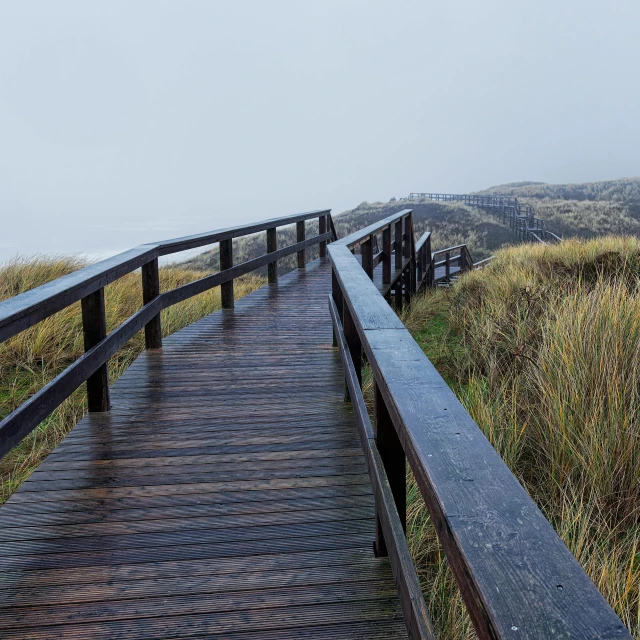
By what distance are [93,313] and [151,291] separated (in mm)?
1363

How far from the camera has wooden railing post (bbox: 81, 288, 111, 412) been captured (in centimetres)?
368

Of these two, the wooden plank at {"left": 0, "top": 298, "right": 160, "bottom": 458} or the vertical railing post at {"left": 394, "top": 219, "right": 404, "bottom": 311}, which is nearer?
the wooden plank at {"left": 0, "top": 298, "right": 160, "bottom": 458}

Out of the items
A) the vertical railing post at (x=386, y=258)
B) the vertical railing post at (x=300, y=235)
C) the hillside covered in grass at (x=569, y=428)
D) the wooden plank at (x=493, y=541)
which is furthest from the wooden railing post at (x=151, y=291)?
the vertical railing post at (x=300, y=235)

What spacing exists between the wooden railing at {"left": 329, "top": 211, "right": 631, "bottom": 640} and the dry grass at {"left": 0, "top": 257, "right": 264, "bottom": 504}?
2609 mm

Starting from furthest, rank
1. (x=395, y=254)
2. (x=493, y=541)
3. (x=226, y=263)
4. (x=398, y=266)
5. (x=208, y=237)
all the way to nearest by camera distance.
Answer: (x=395, y=254) < (x=398, y=266) < (x=226, y=263) < (x=208, y=237) < (x=493, y=541)

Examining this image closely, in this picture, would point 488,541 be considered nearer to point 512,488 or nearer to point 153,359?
point 512,488

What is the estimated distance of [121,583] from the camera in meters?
2.21

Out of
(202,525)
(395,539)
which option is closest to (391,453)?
(395,539)

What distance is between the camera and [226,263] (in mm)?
6754

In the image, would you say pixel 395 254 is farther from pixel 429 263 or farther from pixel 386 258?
pixel 429 263

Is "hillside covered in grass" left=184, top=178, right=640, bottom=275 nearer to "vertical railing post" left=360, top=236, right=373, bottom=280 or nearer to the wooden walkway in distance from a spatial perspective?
"vertical railing post" left=360, top=236, right=373, bottom=280

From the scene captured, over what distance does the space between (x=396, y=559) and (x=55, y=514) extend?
1.63 m

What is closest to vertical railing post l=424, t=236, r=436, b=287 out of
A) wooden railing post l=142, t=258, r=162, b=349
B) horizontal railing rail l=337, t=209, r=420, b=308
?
horizontal railing rail l=337, t=209, r=420, b=308

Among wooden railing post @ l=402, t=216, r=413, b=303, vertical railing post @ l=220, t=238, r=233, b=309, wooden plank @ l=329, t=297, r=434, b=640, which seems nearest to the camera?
wooden plank @ l=329, t=297, r=434, b=640
